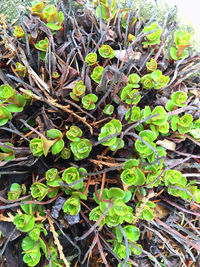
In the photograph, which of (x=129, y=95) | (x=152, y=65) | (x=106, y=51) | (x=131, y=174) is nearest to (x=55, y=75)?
(x=106, y=51)

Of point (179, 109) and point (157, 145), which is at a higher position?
point (179, 109)

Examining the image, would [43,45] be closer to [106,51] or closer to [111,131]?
[106,51]

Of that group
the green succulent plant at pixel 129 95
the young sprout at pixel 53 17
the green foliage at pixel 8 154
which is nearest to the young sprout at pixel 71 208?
the green foliage at pixel 8 154

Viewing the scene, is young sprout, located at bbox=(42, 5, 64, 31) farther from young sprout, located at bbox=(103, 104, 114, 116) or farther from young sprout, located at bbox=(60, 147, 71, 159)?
young sprout, located at bbox=(60, 147, 71, 159)

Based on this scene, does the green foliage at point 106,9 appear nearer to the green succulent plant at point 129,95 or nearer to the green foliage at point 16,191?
the green succulent plant at point 129,95

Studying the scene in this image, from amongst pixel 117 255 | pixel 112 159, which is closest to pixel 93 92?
pixel 112 159

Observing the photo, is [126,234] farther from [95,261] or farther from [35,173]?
[35,173]

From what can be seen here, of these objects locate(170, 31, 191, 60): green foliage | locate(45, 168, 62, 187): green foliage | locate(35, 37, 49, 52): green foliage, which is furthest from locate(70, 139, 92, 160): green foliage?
locate(170, 31, 191, 60): green foliage
